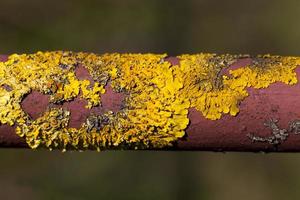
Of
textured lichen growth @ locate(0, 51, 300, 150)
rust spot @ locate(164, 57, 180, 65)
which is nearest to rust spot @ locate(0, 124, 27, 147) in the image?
textured lichen growth @ locate(0, 51, 300, 150)

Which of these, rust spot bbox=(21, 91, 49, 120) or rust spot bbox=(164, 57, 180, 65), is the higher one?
rust spot bbox=(164, 57, 180, 65)

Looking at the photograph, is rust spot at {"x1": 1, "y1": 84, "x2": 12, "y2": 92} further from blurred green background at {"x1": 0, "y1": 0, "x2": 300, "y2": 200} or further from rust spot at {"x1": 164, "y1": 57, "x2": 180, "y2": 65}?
blurred green background at {"x1": 0, "y1": 0, "x2": 300, "y2": 200}

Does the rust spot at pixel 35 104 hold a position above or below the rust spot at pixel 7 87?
below
